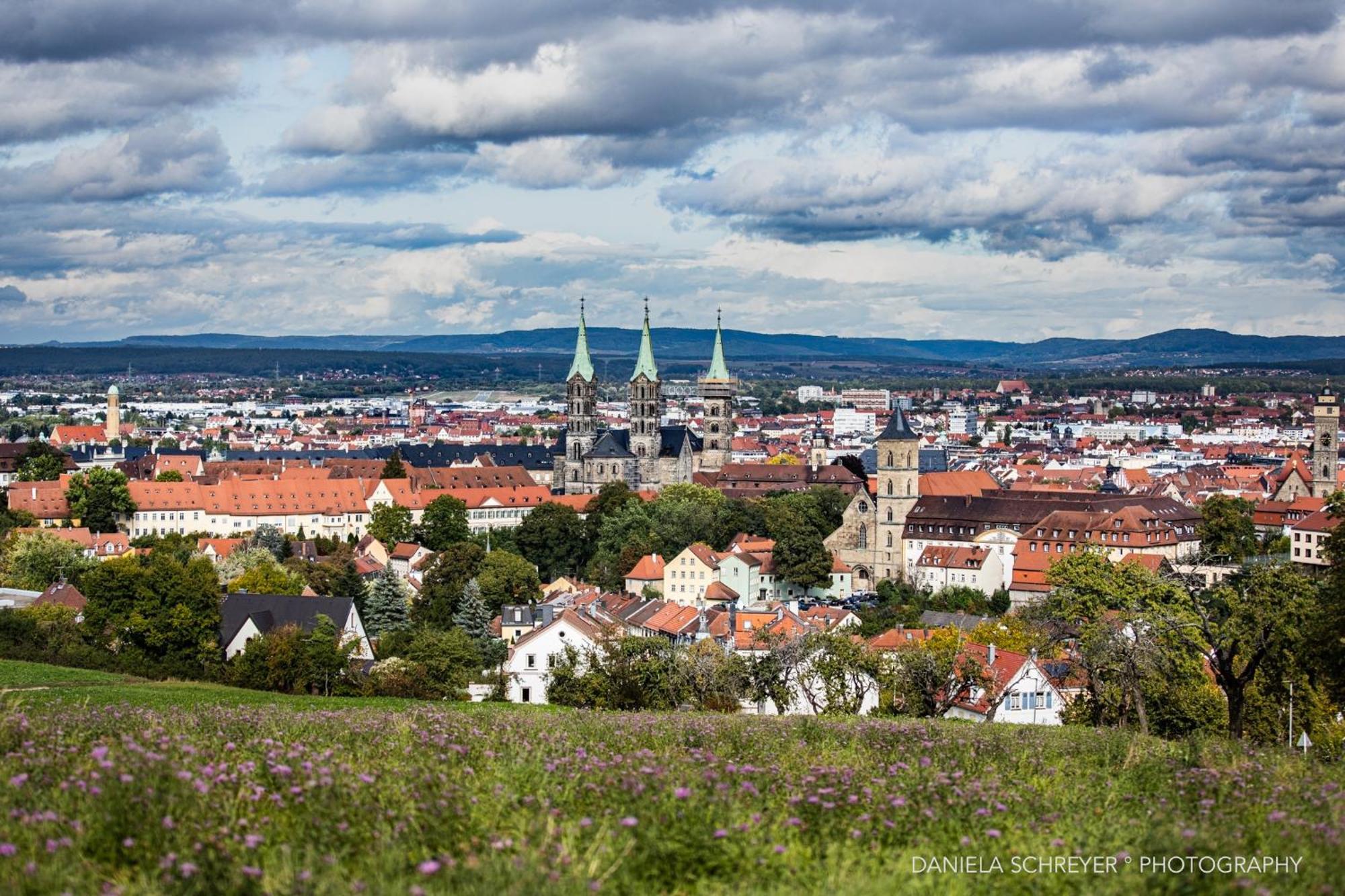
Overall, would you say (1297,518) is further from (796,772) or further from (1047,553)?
(796,772)

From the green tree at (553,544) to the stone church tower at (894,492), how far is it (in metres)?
18.1

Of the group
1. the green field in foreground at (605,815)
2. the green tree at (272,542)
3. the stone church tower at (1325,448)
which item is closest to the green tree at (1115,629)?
the green field in foreground at (605,815)

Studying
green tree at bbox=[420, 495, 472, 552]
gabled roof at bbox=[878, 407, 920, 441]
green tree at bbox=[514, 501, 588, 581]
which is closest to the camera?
gabled roof at bbox=[878, 407, 920, 441]

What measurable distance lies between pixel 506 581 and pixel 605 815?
61929 millimetres

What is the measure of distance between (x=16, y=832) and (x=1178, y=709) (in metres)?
30.0

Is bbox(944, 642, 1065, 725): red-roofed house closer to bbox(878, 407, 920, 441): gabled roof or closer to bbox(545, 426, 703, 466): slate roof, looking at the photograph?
bbox(878, 407, 920, 441): gabled roof

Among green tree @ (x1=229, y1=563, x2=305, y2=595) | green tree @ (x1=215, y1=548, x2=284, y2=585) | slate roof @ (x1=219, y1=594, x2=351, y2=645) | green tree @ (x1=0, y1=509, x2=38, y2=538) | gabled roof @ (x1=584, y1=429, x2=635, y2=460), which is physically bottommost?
green tree @ (x1=0, y1=509, x2=38, y2=538)

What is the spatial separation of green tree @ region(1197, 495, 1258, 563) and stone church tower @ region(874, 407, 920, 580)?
16650 millimetres

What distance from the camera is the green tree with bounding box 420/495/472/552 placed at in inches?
3841

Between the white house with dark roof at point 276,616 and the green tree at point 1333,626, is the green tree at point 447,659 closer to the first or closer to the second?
the white house with dark roof at point 276,616

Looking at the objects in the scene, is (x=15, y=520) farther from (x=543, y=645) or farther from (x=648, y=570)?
(x=543, y=645)

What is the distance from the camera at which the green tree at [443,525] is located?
320 ft

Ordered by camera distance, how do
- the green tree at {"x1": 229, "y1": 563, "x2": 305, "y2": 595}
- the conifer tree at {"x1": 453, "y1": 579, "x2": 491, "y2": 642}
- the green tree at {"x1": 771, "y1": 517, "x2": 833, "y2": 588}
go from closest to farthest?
1. the conifer tree at {"x1": 453, "y1": 579, "x2": 491, "y2": 642}
2. the green tree at {"x1": 229, "y1": 563, "x2": 305, "y2": 595}
3. the green tree at {"x1": 771, "y1": 517, "x2": 833, "y2": 588}

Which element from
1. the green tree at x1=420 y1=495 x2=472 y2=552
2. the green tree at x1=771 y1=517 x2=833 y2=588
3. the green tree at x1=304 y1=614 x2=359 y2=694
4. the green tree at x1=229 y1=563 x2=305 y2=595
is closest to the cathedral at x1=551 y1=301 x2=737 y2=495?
the green tree at x1=420 y1=495 x2=472 y2=552
